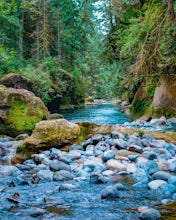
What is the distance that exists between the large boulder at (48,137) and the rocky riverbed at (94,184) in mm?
205

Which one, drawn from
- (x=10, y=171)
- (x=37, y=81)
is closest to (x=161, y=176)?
(x=10, y=171)

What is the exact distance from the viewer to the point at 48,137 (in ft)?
19.2

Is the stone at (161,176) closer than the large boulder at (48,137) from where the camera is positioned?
Yes

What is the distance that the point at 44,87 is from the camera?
17.1 m

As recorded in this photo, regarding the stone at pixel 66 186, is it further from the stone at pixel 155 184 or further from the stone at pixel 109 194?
the stone at pixel 155 184

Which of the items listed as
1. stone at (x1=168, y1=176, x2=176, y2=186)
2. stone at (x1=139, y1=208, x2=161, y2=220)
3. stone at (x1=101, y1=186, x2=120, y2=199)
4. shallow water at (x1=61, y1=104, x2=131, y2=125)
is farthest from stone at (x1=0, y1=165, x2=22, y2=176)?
shallow water at (x1=61, y1=104, x2=131, y2=125)

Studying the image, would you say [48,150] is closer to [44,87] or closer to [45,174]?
[45,174]

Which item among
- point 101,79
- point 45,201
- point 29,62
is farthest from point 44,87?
point 101,79

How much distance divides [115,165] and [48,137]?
5.57ft

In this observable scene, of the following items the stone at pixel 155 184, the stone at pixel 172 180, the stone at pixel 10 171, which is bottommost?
the stone at pixel 10 171

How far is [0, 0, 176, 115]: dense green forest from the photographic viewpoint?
31.5 ft

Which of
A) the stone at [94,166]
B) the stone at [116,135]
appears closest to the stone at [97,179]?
the stone at [94,166]

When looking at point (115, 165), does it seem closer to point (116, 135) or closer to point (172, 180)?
point (172, 180)

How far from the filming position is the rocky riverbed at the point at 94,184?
294 centimetres
